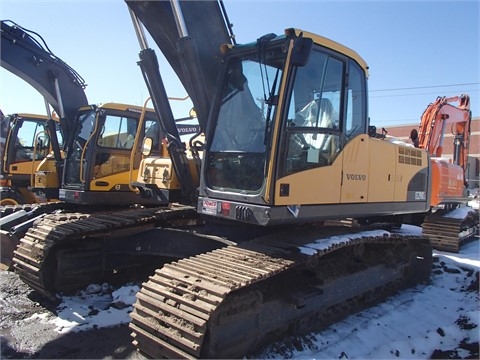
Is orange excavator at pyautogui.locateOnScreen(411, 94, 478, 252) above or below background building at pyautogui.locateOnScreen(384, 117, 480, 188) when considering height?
below

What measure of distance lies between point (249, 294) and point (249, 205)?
817 mm

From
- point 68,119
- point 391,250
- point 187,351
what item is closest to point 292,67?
point 187,351

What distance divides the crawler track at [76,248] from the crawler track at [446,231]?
19.6 ft

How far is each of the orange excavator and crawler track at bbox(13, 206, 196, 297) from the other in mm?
5416

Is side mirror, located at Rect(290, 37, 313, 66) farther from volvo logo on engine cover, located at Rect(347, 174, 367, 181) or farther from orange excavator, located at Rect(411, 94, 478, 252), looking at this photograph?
orange excavator, located at Rect(411, 94, 478, 252)

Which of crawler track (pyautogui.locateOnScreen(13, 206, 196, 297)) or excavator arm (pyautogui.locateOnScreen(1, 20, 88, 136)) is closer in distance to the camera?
crawler track (pyautogui.locateOnScreen(13, 206, 196, 297))

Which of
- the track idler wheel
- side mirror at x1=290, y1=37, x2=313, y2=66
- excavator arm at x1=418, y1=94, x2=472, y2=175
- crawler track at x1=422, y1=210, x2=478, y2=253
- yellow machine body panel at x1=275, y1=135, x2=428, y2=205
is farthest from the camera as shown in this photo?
excavator arm at x1=418, y1=94, x2=472, y2=175

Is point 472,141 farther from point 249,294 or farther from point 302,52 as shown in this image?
point 249,294

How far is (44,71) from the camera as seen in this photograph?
8.71 metres

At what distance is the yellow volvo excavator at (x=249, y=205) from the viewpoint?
358 cm

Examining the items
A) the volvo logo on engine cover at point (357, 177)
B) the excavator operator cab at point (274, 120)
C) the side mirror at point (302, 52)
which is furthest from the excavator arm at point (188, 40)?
the volvo logo on engine cover at point (357, 177)

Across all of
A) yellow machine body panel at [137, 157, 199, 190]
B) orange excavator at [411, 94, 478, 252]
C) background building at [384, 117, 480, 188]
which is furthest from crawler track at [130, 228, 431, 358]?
background building at [384, 117, 480, 188]

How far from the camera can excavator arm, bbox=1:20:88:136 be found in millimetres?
8008

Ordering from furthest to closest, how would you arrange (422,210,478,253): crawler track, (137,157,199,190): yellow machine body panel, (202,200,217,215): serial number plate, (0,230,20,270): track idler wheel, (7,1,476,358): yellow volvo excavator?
(422,210,478,253): crawler track
(0,230,20,270): track idler wheel
(137,157,199,190): yellow machine body panel
(202,200,217,215): serial number plate
(7,1,476,358): yellow volvo excavator
